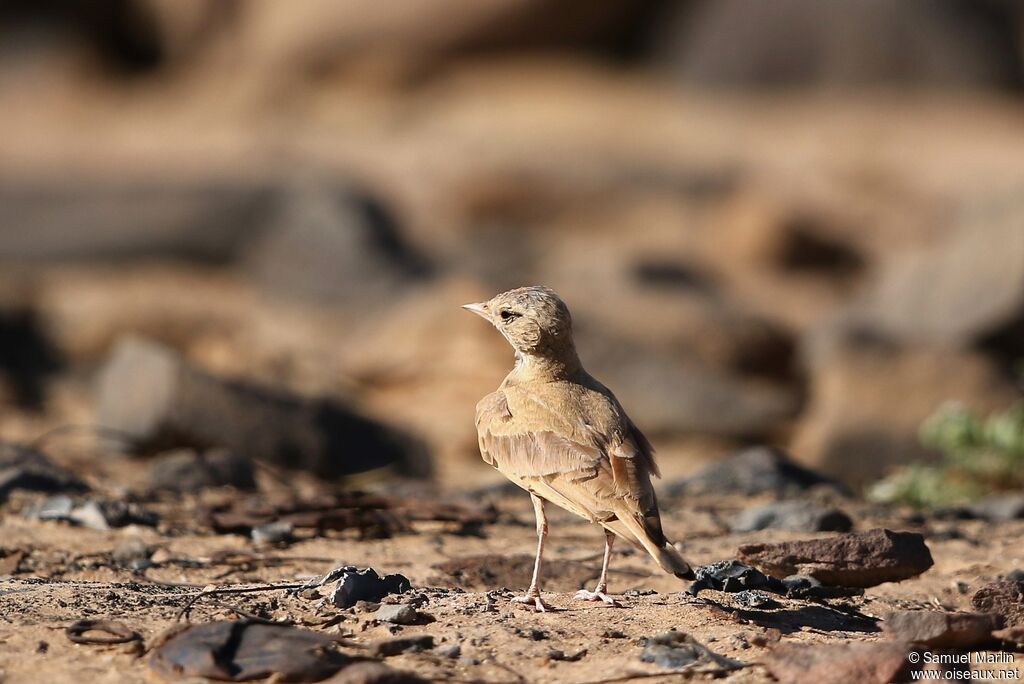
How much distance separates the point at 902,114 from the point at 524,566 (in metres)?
21.1

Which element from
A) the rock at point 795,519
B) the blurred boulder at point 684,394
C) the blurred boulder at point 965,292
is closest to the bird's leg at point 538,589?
the rock at point 795,519

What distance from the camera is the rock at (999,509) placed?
7.89m

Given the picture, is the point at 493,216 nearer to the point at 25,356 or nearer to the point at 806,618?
the point at 25,356

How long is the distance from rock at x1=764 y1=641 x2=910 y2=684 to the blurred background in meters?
5.32

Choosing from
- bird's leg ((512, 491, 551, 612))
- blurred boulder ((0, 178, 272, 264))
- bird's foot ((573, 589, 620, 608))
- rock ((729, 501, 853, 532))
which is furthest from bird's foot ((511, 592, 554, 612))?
blurred boulder ((0, 178, 272, 264))

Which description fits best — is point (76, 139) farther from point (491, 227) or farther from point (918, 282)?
point (918, 282)

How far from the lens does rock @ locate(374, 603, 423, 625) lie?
4.88 metres

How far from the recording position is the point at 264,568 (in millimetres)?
6133

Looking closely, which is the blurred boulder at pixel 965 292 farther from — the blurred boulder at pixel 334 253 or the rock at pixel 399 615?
the rock at pixel 399 615

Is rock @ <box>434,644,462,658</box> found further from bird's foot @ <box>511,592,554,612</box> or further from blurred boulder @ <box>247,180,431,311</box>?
blurred boulder @ <box>247,180,431,311</box>

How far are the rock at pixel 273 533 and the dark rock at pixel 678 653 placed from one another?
96.9 inches

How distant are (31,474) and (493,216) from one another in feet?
41.3

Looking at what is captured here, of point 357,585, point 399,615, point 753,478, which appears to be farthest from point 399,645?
point 753,478

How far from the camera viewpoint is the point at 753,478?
8469mm
